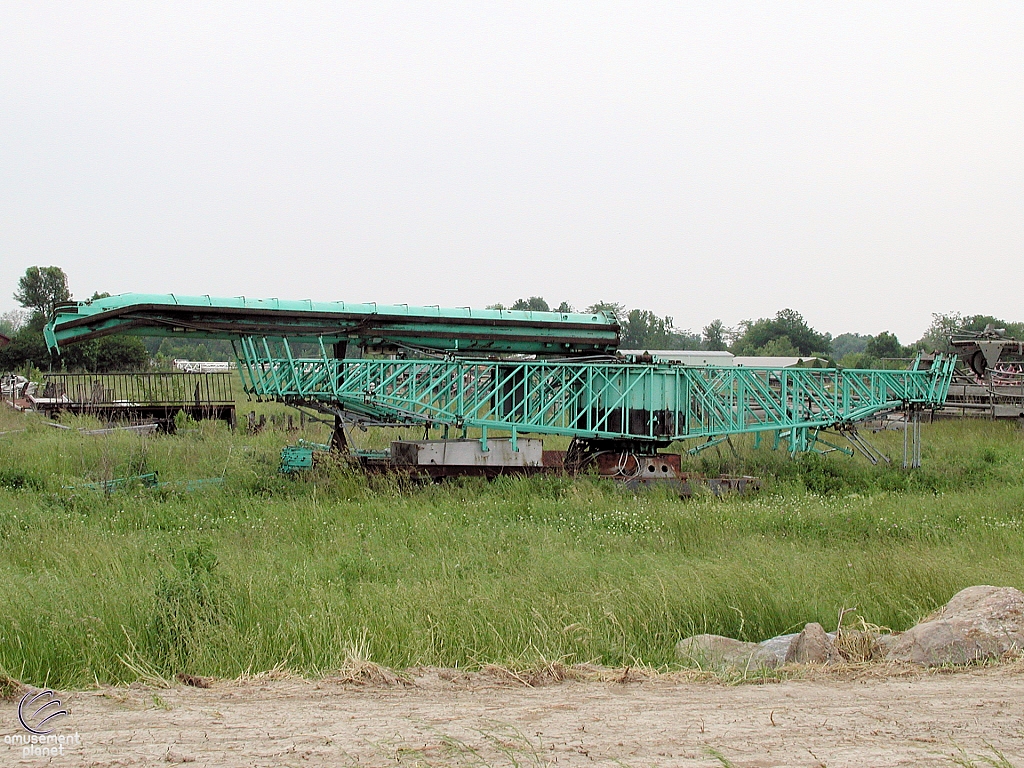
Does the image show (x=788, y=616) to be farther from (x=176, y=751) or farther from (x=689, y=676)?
(x=176, y=751)

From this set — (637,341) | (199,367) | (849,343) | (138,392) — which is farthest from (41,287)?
(849,343)

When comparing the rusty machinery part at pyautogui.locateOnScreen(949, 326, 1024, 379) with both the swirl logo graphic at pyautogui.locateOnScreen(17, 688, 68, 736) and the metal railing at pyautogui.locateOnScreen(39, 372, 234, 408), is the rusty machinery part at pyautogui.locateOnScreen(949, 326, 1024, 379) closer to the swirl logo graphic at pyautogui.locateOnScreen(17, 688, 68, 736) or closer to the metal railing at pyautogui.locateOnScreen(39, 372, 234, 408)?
the metal railing at pyautogui.locateOnScreen(39, 372, 234, 408)

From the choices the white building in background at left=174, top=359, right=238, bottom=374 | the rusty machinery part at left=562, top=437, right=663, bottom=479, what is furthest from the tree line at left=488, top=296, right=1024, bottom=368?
the rusty machinery part at left=562, top=437, right=663, bottom=479

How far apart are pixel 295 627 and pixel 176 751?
2078 millimetres

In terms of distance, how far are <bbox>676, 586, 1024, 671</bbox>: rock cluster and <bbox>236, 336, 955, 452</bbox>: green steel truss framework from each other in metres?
8.40

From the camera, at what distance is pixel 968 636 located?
6.62m

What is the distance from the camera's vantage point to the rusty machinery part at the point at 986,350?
2688cm

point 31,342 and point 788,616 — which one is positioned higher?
point 31,342

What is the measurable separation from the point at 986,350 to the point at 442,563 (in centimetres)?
2425

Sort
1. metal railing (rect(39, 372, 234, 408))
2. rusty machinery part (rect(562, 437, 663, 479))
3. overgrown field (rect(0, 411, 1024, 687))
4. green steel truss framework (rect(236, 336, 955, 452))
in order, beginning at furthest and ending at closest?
metal railing (rect(39, 372, 234, 408))
rusty machinery part (rect(562, 437, 663, 479))
green steel truss framework (rect(236, 336, 955, 452))
overgrown field (rect(0, 411, 1024, 687))

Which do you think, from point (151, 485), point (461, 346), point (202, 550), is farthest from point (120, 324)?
point (202, 550)

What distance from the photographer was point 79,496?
504 inches

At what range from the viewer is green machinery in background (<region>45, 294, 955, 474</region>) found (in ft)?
48.8

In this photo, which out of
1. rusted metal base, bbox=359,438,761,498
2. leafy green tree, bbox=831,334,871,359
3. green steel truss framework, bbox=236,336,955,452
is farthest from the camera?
leafy green tree, bbox=831,334,871,359
